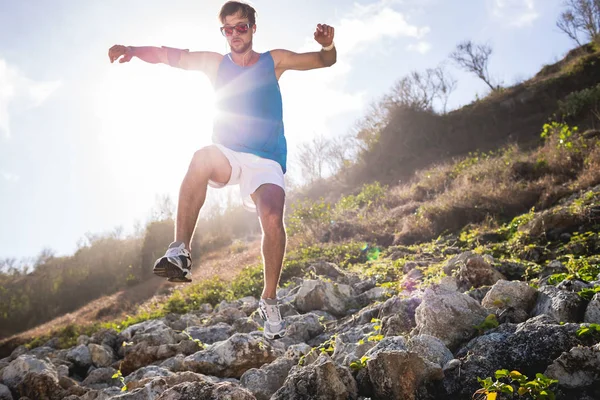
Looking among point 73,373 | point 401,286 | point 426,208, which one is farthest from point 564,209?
point 73,373

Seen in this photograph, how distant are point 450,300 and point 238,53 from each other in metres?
2.36

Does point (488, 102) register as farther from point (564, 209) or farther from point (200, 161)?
point (200, 161)

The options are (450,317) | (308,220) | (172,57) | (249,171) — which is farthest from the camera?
(308,220)

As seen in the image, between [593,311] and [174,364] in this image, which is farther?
[174,364]

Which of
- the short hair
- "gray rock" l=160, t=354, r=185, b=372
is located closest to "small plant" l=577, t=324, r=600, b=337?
"gray rock" l=160, t=354, r=185, b=372

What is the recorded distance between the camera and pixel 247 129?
10.3ft

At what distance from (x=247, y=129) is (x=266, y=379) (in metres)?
1.72

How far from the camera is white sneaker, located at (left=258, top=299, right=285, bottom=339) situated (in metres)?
3.08

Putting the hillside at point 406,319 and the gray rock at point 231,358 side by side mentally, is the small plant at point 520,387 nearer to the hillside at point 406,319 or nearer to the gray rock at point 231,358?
the hillside at point 406,319

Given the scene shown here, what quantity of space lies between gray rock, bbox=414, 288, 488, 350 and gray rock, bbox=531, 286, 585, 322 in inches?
13.1

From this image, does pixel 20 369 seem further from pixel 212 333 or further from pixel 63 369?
pixel 212 333

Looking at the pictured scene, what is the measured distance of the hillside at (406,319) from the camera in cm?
193

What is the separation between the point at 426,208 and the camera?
10102 millimetres

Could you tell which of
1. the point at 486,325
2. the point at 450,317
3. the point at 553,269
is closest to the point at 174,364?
the point at 450,317
